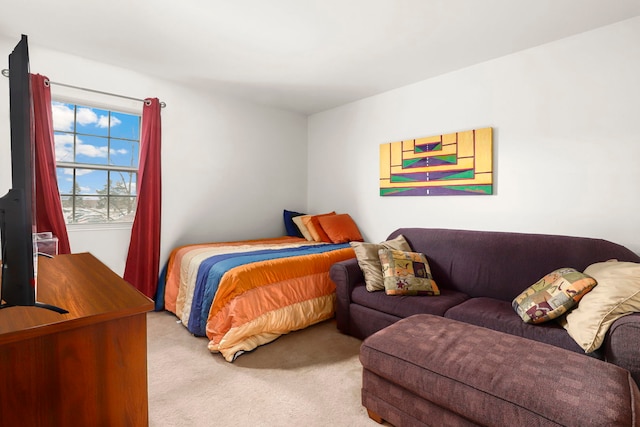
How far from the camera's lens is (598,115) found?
2424mm

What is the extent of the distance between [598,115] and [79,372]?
330 centimetres

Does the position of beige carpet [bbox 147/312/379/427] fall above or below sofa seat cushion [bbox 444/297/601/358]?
below

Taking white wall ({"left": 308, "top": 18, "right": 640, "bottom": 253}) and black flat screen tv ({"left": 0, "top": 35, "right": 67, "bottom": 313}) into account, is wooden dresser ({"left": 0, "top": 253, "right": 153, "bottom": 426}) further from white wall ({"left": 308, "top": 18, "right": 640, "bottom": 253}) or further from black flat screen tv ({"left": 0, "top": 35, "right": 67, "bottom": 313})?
white wall ({"left": 308, "top": 18, "right": 640, "bottom": 253})

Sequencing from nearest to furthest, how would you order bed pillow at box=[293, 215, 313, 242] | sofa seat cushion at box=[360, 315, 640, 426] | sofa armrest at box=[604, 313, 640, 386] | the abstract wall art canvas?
sofa seat cushion at box=[360, 315, 640, 426]
sofa armrest at box=[604, 313, 640, 386]
the abstract wall art canvas
bed pillow at box=[293, 215, 313, 242]

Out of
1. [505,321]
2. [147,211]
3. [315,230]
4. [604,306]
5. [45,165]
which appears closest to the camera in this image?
[604,306]

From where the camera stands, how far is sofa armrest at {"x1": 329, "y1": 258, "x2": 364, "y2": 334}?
280cm

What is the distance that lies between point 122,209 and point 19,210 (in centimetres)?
293

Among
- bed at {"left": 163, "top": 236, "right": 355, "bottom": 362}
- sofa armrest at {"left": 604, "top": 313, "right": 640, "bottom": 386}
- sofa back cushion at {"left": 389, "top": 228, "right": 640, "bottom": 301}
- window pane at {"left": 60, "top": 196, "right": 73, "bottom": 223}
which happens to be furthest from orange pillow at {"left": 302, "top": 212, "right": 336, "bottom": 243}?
sofa armrest at {"left": 604, "top": 313, "right": 640, "bottom": 386}

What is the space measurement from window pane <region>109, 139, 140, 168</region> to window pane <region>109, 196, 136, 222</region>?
36cm

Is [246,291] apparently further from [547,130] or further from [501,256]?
[547,130]

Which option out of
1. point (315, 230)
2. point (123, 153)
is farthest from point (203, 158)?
point (315, 230)

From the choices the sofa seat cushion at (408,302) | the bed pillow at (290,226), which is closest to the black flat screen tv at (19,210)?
the sofa seat cushion at (408,302)

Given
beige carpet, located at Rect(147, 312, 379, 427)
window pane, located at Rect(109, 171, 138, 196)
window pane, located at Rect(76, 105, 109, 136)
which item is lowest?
beige carpet, located at Rect(147, 312, 379, 427)

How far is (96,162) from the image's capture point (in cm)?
324
